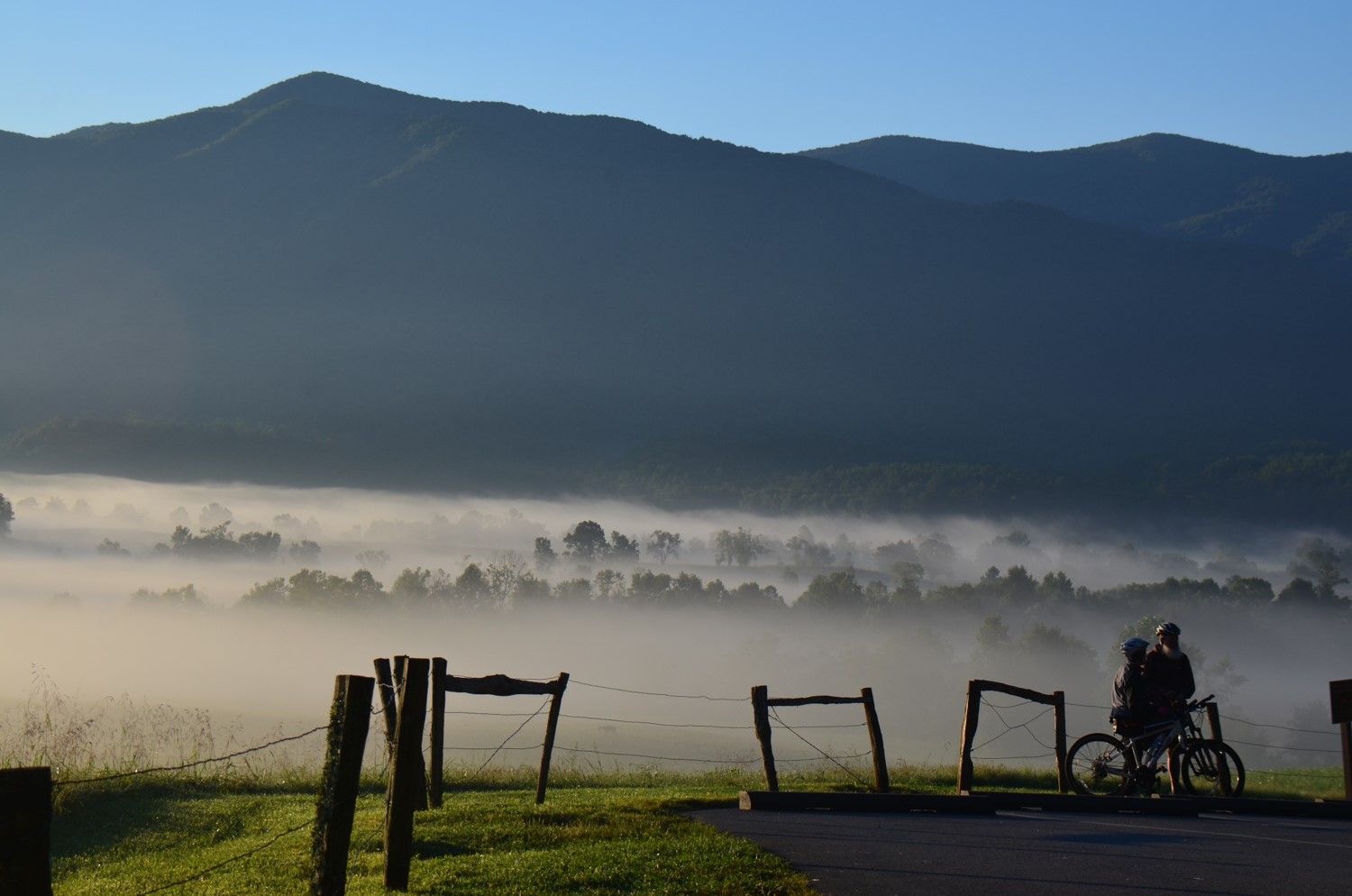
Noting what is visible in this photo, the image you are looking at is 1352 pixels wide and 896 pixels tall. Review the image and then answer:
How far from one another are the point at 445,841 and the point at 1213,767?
10.8 m

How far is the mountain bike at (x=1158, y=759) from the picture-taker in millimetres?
18391

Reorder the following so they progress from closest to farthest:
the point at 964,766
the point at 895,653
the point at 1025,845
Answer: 1. the point at 1025,845
2. the point at 964,766
3. the point at 895,653

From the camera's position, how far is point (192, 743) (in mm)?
25484

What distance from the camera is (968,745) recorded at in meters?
18.8

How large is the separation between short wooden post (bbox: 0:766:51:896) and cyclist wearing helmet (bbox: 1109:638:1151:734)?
46.9 feet

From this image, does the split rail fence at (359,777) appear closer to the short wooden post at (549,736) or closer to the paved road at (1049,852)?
the short wooden post at (549,736)

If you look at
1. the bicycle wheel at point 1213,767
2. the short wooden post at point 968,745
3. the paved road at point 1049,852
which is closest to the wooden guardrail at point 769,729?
the short wooden post at point 968,745

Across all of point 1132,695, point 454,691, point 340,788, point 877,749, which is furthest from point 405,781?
point 1132,695

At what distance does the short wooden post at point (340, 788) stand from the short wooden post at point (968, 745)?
33.7 feet

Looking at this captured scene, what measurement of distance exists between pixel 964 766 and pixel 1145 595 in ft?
454

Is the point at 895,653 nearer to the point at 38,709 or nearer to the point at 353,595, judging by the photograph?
the point at 353,595

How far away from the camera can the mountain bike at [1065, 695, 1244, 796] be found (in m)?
18.4

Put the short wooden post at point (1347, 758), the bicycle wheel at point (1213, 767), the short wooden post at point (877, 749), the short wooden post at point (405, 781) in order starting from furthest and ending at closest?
the short wooden post at point (1347, 758)
the short wooden post at point (877, 749)
the bicycle wheel at point (1213, 767)
the short wooden post at point (405, 781)

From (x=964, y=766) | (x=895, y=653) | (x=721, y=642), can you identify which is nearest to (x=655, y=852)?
(x=964, y=766)
